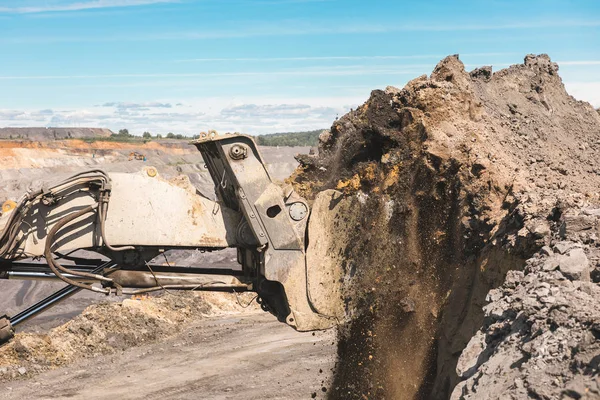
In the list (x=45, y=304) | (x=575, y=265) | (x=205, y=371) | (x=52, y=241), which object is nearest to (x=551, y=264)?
(x=575, y=265)

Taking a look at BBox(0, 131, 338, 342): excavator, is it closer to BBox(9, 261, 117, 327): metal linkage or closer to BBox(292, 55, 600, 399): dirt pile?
BBox(9, 261, 117, 327): metal linkage

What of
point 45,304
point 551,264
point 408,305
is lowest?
point 408,305

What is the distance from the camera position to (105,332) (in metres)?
11.4

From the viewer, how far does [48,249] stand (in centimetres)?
528

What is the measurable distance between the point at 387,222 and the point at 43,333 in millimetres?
7039

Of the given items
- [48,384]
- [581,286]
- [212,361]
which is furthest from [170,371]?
[581,286]

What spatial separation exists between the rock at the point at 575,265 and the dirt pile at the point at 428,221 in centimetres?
24

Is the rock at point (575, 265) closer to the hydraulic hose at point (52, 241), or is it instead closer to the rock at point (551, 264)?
the rock at point (551, 264)

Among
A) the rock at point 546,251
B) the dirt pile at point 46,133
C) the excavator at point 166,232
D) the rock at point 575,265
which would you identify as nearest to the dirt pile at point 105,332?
the excavator at point 166,232

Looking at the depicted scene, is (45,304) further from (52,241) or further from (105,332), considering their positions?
(105,332)

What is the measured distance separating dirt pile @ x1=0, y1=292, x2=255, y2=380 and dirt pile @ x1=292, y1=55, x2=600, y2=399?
499 centimetres

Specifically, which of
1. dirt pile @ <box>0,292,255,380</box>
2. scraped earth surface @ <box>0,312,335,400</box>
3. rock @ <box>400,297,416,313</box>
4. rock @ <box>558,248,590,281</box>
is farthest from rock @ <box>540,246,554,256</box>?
dirt pile @ <box>0,292,255,380</box>

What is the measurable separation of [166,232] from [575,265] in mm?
2836

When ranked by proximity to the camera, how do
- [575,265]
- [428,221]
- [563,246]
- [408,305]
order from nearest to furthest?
[575,265]
[563,246]
[408,305]
[428,221]
